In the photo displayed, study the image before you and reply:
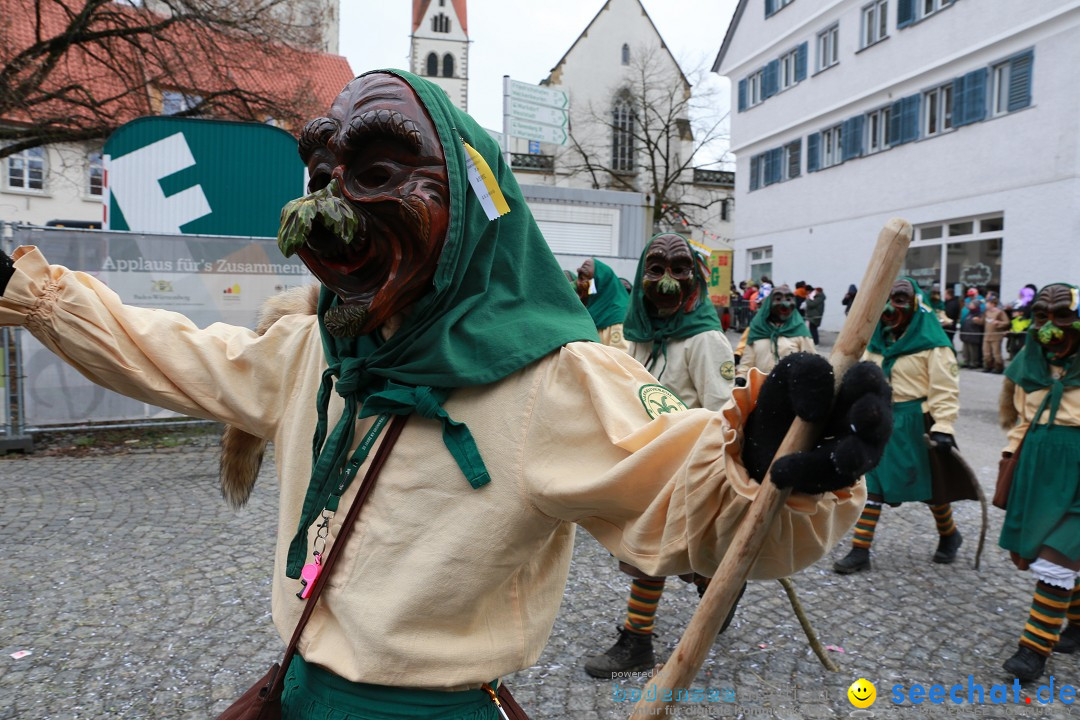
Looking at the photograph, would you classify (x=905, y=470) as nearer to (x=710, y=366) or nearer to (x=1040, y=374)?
(x=1040, y=374)

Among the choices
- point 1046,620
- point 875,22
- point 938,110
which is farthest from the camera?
point 875,22

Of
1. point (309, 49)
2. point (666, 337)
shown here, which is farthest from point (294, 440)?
point (309, 49)

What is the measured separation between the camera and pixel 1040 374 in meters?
4.61

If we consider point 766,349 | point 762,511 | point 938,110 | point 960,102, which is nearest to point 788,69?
point 938,110

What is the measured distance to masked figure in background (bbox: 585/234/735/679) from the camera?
479 centimetres

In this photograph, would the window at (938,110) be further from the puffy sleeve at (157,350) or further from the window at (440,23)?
the window at (440,23)

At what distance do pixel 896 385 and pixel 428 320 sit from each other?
509 centimetres

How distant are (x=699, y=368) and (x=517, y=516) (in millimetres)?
3454

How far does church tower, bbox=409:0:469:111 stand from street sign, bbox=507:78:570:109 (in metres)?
56.9

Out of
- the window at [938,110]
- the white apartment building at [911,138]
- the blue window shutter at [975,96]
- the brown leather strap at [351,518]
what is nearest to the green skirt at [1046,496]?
the brown leather strap at [351,518]

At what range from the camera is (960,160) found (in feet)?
63.1

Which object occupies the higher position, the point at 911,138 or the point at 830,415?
the point at 911,138

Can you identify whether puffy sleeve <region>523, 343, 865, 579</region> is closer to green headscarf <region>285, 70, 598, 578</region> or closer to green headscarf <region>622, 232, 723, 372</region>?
green headscarf <region>285, 70, 598, 578</region>

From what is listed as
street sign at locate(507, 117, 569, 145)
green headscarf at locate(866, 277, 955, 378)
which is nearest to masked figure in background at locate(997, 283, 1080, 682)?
green headscarf at locate(866, 277, 955, 378)
